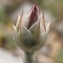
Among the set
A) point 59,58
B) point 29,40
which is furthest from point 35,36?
point 59,58

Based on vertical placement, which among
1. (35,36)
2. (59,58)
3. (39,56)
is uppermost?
(39,56)

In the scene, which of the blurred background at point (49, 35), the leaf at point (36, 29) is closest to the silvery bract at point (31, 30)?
the leaf at point (36, 29)

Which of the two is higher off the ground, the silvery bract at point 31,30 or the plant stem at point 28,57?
the silvery bract at point 31,30

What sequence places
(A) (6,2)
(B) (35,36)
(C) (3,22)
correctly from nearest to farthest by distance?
1. (B) (35,36)
2. (C) (3,22)
3. (A) (6,2)

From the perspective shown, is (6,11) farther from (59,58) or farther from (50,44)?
(59,58)

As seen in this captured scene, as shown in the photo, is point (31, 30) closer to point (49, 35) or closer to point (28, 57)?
point (28, 57)

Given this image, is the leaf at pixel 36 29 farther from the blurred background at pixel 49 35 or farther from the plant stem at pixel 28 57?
the blurred background at pixel 49 35
